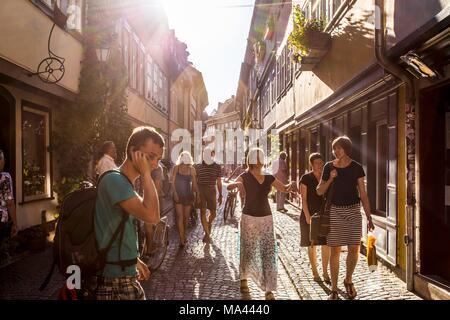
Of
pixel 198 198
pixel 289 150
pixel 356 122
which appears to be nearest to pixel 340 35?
pixel 356 122

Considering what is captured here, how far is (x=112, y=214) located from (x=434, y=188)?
468cm

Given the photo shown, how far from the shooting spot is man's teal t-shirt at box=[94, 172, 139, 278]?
276 cm

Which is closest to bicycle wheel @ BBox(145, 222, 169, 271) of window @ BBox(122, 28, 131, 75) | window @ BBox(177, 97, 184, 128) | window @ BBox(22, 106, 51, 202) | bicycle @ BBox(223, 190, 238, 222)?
window @ BBox(22, 106, 51, 202)

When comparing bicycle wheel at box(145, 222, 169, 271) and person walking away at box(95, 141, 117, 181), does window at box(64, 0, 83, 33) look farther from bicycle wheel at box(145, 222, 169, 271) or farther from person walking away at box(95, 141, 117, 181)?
bicycle wheel at box(145, 222, 169, 271)

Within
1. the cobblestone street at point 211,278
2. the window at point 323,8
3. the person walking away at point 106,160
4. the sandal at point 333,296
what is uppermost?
the window at point 323,8

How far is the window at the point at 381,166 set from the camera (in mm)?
8711

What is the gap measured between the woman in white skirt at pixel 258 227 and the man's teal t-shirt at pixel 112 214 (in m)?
3.13

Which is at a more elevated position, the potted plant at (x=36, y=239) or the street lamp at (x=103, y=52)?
the street lamp at (x=103, y=52)

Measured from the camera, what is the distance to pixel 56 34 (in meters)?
10.3

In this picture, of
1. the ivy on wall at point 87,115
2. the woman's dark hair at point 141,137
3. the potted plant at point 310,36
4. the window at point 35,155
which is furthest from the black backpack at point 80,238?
the potted plant at point 310,36

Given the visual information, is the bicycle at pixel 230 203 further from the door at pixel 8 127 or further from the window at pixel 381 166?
the door at pixel 8 127

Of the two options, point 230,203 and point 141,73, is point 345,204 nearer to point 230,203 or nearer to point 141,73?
point 230,203

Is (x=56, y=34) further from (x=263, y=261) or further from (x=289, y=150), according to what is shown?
(x=289, y=150)

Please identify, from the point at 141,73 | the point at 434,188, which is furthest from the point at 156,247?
the point at 141,73
